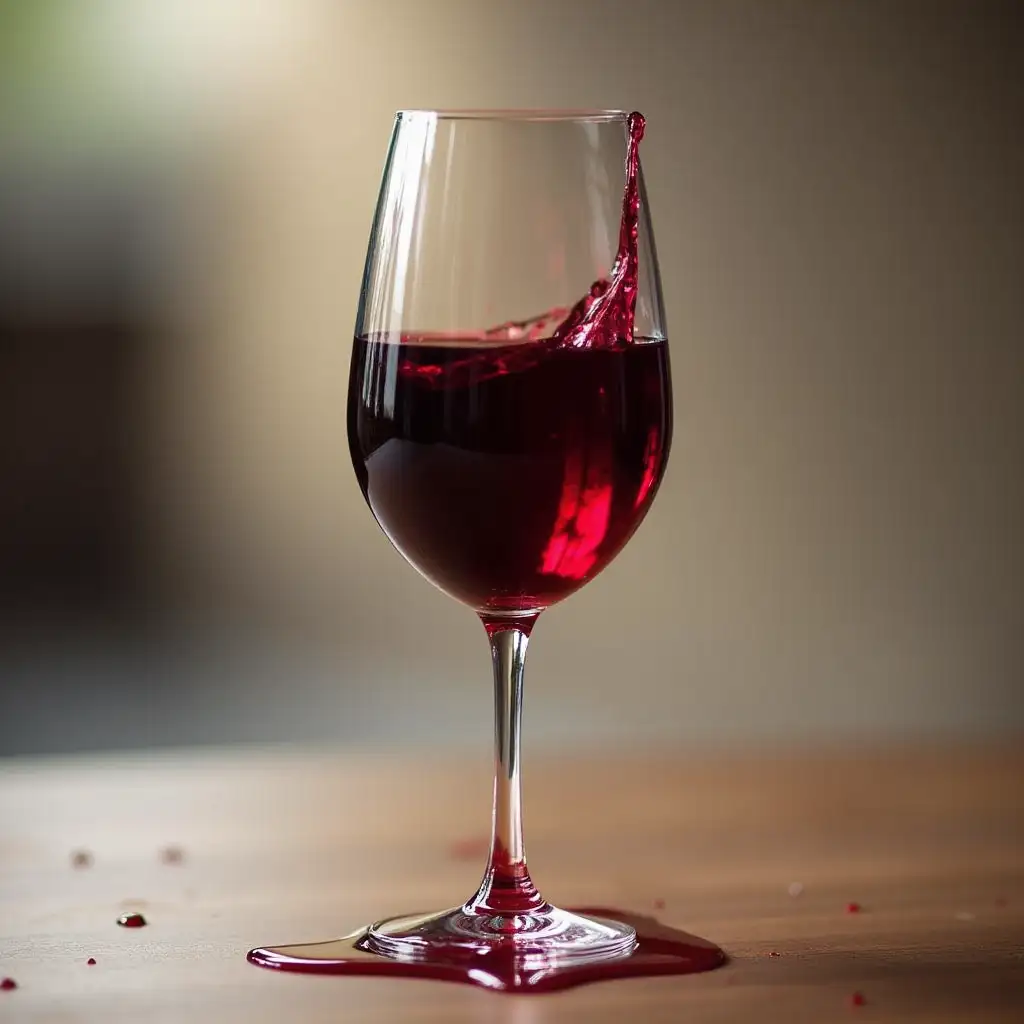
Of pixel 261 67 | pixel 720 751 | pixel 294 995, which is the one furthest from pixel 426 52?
pixel 294 995

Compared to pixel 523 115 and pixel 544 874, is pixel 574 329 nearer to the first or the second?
pixel 523 115

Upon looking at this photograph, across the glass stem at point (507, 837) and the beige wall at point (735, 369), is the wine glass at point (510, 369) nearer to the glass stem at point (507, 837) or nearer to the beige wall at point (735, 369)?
the glass stem at point (507, 837)

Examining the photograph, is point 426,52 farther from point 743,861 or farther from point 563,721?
point 743,861

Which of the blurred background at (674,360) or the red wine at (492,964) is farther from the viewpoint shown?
the blurred background at (674,360)

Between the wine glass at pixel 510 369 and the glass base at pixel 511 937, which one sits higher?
the wine glass at pixel 510 369

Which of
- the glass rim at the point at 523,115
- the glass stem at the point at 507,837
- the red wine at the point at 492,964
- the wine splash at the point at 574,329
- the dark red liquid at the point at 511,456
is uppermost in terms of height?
the glass rim at the point at 523,115

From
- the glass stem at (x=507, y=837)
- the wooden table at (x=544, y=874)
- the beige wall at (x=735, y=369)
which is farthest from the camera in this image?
the beige wall at (x=735, y=369)

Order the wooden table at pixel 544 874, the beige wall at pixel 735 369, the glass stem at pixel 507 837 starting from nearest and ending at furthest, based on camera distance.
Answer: the wooden table at pixel 544 874
the glass stem at pixel 507 837
the beige wall at pixel 735 369

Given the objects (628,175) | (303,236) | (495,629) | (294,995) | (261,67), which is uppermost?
(261,67)

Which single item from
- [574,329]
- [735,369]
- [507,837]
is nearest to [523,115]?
[574,329]

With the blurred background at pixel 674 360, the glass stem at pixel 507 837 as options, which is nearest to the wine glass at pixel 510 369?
the glass stem at pixel 507 837
